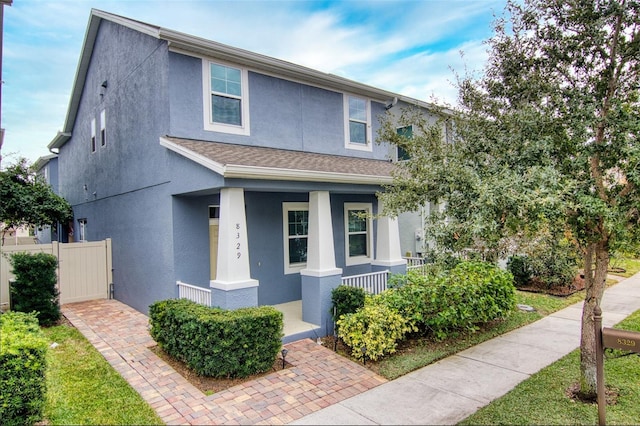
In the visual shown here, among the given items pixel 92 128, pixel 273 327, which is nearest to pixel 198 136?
pixel 273 327

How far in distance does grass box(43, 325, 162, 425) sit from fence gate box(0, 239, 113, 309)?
4799 millimetres

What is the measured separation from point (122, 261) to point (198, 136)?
5146 millimetres

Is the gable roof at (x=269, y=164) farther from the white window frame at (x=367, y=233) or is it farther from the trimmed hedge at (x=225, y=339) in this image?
the trimmed hedge at (x=225, y=339)

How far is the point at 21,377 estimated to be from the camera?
4605 millimetres

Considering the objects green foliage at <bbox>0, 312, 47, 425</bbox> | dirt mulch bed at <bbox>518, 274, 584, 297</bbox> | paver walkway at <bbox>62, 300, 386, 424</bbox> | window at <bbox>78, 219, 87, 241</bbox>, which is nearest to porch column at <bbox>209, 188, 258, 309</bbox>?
paver walkway at <bbox>62, 300, 386, 424</bbox>

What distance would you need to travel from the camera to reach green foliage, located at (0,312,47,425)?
178 inches

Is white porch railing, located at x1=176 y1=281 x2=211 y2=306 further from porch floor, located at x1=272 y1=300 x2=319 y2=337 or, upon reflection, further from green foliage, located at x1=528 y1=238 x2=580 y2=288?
green foliage, located at x1=528 y1=238 x2=580 y2=288

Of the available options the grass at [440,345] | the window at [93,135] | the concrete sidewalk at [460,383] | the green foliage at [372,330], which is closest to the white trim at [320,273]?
the green foliage at [372,330]

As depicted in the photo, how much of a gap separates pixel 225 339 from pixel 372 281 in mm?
4593

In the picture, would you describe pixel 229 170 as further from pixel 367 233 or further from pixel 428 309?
pixel 367 233

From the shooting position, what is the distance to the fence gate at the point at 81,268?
37.5 feet

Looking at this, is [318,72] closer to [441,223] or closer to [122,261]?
[441,223]

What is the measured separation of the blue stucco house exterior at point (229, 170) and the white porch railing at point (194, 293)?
32 centimetres

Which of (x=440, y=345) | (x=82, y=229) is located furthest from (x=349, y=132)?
(x=82, y=229)
